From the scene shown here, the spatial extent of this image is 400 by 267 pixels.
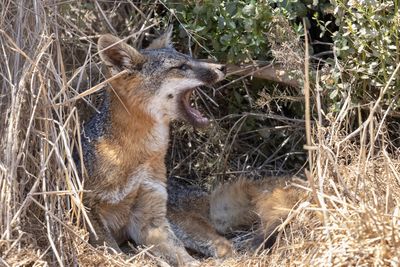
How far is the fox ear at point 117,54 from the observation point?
5684mm

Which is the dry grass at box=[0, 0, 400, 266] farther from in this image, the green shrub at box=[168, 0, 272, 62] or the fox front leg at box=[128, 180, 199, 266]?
the green shrub at box=[168, 0, 272, 62]

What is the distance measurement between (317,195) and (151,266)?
123 cm

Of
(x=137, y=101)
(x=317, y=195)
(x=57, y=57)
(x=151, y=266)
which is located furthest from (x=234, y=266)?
(x=57, y=57)

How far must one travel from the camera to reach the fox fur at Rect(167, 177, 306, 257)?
5.64m

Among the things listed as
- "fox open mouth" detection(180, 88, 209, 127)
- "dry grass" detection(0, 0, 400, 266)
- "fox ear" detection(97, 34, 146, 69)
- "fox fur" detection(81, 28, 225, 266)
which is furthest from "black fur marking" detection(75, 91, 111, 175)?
"fox open mouth" detection(180, 88, 209, 127)

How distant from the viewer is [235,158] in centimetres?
695

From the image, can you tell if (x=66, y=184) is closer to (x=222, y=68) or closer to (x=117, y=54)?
(x=117, y=54)

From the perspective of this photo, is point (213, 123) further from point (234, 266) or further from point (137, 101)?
point (234, 266)

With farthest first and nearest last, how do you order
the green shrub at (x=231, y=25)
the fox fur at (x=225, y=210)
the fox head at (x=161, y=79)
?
the green shrub at (x=231, y=25)
the fox head at (x=161, y=79)
the fox fur at (x=225, y=210)

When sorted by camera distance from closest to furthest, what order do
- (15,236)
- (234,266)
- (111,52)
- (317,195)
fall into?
Answer: (317,195), (15,236), (234,266), (111,52)

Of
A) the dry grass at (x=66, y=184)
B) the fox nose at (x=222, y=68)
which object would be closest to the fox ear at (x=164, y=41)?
the fox nose at (x=222, y=68)

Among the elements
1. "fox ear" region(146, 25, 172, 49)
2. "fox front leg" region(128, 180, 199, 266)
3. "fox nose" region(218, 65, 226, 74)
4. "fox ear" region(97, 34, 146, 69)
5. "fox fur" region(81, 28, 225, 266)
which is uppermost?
"fox ear" region(97, 34, 146, 69)

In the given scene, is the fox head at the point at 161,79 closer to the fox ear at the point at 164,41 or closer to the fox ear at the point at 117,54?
the fox ear at the point at 117,54

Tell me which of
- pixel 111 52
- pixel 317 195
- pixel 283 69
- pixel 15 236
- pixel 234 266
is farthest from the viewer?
pixel 283 69
